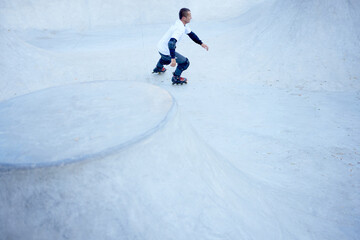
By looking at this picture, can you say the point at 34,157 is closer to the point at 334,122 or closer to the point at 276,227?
the point at 276,227

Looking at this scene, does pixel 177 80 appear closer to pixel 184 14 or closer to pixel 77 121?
pixel 184 14

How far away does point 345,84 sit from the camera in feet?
17.6

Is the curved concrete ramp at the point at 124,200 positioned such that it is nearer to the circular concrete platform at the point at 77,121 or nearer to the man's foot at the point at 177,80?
the circular concrete platform at the point at 77,121

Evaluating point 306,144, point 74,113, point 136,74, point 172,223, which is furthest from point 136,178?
point 136,74

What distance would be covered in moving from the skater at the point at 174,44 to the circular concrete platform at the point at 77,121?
2.05 meters

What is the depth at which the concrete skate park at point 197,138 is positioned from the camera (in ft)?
5.47

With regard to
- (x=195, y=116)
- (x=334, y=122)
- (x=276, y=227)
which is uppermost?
(x=334, y=122)

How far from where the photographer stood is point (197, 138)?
267 cm

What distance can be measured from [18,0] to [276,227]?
12805mm

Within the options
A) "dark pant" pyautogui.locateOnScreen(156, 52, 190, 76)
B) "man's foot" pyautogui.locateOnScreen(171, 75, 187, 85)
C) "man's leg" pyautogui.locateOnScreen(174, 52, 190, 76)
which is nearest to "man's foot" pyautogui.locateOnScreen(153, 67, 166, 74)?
"dark pant" pyautogui.locateOnScreen(156, 52, 190, 76)

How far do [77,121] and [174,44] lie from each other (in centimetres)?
311

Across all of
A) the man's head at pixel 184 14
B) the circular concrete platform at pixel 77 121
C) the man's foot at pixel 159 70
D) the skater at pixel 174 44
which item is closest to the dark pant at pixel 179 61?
the skater at pixel 174 44

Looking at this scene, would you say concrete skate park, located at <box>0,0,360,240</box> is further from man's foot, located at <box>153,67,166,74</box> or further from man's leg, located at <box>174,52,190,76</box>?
man's leg, located at <box>174,52,190,76</box>

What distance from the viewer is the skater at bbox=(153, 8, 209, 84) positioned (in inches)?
192
